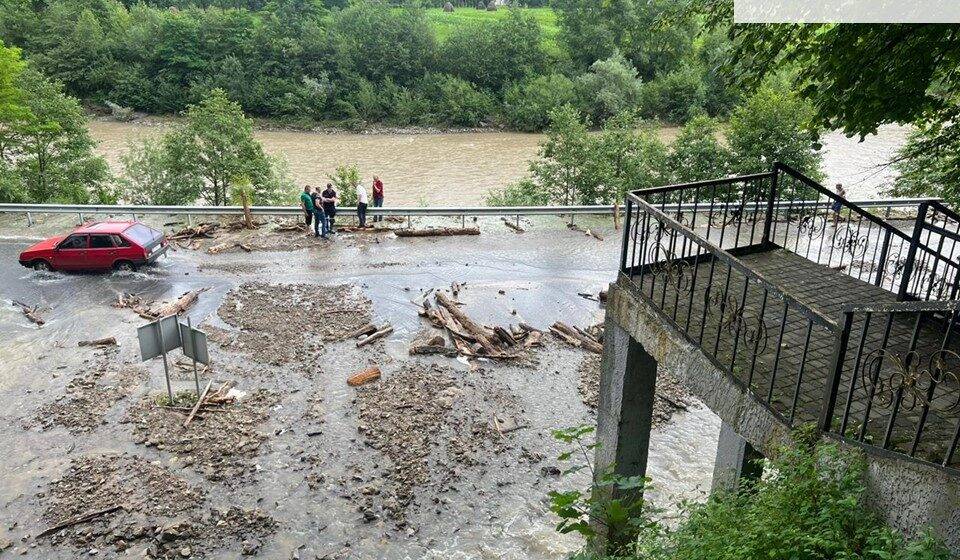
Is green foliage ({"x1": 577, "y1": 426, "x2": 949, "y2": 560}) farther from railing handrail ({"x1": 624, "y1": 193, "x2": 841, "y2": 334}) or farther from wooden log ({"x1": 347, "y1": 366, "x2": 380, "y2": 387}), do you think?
wooden log ({"x1": 347, "y1": 366, "x2": 380, "y2": 387})

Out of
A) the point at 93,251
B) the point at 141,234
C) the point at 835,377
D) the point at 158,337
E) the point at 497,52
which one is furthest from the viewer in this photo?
the point at 497,52

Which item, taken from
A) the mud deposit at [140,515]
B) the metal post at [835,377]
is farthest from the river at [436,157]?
the metal post at [835,377]

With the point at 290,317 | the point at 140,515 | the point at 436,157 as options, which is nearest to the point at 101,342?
the point at 290,317

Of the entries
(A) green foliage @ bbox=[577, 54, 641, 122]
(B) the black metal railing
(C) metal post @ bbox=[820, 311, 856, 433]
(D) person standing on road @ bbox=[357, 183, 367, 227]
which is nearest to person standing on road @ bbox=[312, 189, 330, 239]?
(D) person standing on road @ bbox=[357, 183, 367, 227]

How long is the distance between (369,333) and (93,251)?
7885 millimetres

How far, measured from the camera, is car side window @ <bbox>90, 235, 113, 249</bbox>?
17.3 metres

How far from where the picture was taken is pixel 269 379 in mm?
13055

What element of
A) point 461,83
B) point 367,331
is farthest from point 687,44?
point 367,331

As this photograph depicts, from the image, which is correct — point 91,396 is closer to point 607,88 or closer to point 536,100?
point 536,100

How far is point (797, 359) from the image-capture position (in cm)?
602

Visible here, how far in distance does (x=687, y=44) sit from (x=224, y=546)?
182 ft

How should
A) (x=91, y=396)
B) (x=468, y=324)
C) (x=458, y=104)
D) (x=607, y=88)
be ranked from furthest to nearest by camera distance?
(x=458, y=104)
(x=607, y=88)
(x=468, y=324)
(x=91, y=396)

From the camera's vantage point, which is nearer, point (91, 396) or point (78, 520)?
point (78, 520)

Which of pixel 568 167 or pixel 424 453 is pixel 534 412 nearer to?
pixel 424 453
